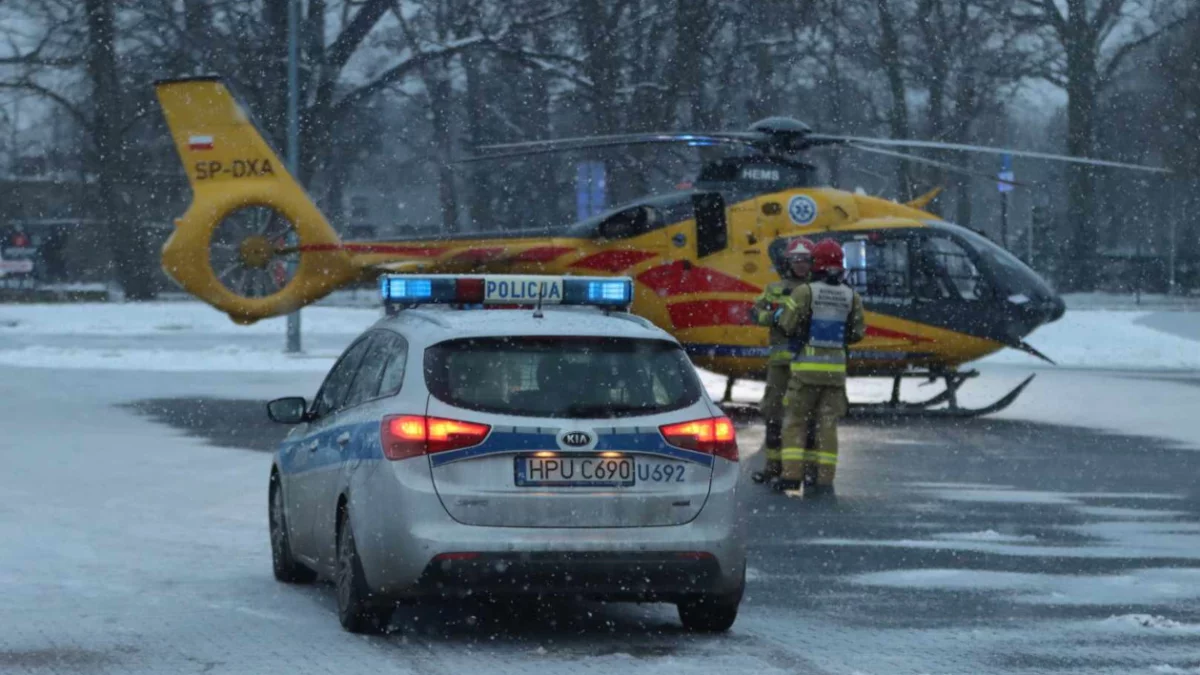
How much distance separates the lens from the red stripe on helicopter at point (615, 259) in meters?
20.5

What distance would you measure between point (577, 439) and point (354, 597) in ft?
3.51

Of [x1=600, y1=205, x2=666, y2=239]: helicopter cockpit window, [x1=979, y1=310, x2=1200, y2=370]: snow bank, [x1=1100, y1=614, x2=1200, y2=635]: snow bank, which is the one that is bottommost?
[x1=979, y1=310, x2=1200, y2=370]: snow bank

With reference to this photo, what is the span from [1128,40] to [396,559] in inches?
1893

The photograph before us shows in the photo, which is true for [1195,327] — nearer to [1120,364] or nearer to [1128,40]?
[1120,364]

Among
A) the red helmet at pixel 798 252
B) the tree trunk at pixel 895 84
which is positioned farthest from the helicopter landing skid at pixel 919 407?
the tree trunk at pixel 895 84

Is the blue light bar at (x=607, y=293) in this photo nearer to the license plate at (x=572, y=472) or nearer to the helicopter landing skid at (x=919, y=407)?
the license plate at (x=572, y=472)

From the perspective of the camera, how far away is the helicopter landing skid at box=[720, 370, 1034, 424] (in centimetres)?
1980

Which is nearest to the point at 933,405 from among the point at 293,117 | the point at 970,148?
the point at 970,148

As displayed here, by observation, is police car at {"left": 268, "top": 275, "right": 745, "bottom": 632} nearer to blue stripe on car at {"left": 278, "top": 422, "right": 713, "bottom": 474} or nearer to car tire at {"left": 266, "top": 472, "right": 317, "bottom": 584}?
blue stripe on car at {"left": 278, "top": 422, "right": 713, "bottom": 474}

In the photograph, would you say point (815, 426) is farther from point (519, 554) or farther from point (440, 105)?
point (440, 105)

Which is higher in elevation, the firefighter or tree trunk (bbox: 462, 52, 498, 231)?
tree trunk (bbox: 462, 52, 498, 231)

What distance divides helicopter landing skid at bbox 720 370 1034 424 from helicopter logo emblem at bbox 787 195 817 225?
188 centimetres

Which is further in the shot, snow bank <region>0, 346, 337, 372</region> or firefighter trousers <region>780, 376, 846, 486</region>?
snow bank <region>0, 346, 337, 372</region>

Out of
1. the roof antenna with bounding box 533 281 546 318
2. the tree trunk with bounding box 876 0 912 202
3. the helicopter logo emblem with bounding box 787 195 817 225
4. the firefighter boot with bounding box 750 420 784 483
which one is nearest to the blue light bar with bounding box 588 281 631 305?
the roof antenna with bounding box 533 281 546 318
